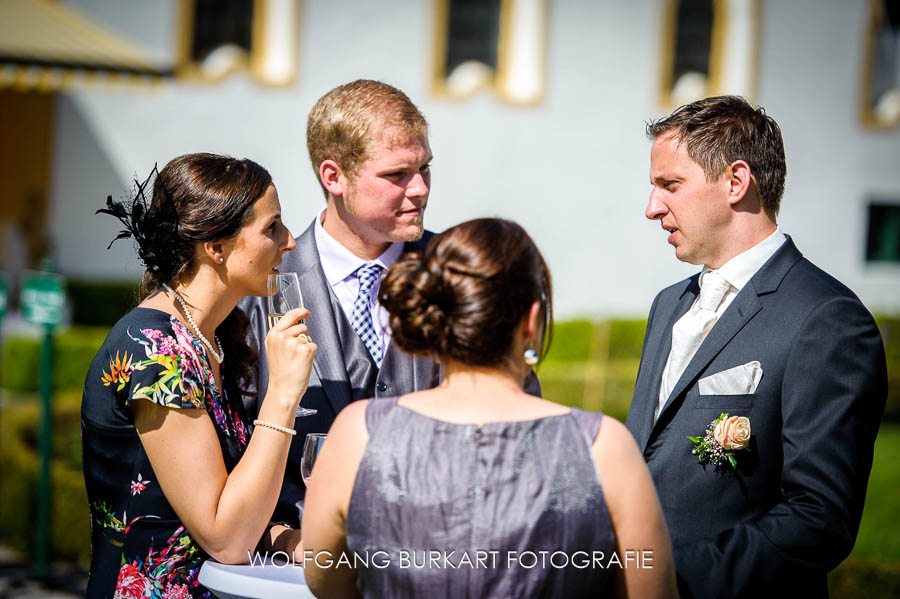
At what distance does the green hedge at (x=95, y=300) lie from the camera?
48.4 feet

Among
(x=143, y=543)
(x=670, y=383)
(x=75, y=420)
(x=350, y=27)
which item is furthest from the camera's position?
(x=350, y=27)

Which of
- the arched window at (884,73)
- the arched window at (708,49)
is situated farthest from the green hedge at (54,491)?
the arched window at (884,73)

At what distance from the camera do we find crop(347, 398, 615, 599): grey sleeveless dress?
1661mm

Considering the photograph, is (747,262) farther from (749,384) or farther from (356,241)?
(356,241)

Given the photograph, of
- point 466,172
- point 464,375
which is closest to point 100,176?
point 466,172

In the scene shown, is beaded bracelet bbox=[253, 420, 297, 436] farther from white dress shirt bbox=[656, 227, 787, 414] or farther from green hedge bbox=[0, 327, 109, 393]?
green hedge bbox=[0, 327, 109, 393]

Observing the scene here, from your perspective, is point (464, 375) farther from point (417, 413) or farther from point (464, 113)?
point (464, 113)

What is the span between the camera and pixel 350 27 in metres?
15.0

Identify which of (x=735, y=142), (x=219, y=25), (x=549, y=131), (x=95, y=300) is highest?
(x=219, y=25)

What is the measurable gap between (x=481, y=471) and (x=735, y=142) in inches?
54.7

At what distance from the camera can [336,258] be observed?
3.08 meters

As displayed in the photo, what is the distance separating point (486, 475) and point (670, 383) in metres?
1.15

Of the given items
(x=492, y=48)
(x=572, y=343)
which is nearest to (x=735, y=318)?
(x=572, y=343)

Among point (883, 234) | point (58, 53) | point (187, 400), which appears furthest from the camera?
point (883, 234)
